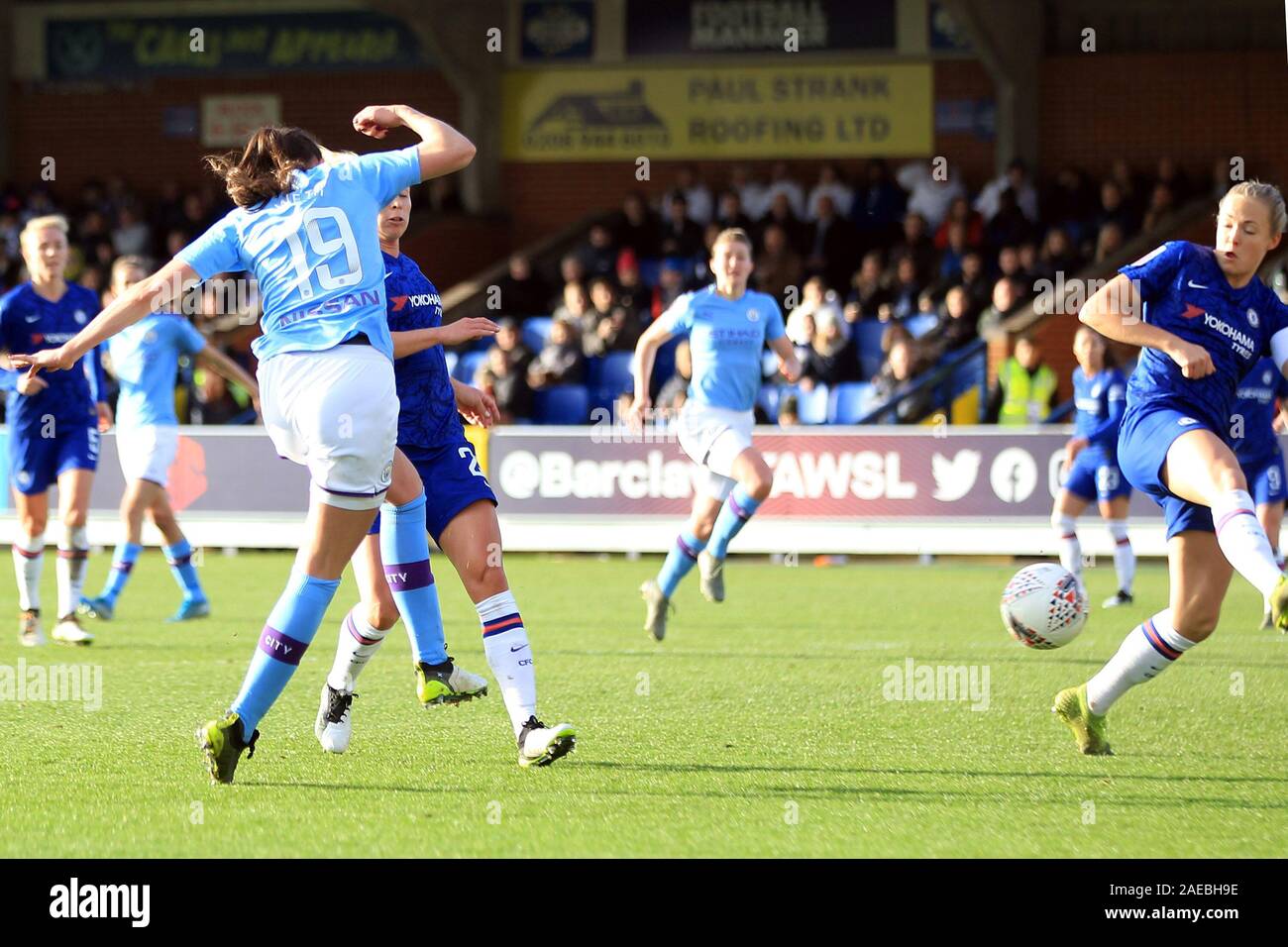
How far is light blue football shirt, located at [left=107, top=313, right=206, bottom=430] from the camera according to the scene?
11766 millimetres

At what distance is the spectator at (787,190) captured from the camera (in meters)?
23.0

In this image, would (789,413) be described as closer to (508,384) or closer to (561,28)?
(508,384)

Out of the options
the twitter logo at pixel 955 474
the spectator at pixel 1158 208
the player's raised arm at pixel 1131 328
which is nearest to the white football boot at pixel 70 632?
the player's raised arm at pixel 1131 328

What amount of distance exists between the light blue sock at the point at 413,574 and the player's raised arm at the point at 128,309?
1.28 meters

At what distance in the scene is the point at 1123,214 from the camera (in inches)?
822

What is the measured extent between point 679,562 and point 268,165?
5629mm

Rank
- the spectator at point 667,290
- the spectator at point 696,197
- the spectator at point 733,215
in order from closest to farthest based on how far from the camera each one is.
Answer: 1. the spectator at point 667,290
2. the spectator at point 733,215
3. the spectator at point 696,197

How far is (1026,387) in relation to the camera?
1730 centimetres

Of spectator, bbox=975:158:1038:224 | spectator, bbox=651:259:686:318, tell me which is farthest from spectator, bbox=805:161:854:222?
spectator, bbox=651:259:686:318

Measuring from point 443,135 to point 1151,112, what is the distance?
19.1 metres

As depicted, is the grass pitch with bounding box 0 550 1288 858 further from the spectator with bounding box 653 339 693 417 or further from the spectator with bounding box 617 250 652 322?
the spectator with bounding box 617 250 652 322

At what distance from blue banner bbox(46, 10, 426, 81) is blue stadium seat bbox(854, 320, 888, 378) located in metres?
9.51

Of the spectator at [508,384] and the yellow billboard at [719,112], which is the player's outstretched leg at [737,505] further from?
the yellow billboard at [719,112]

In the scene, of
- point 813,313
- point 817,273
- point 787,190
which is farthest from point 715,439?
point 787,190
